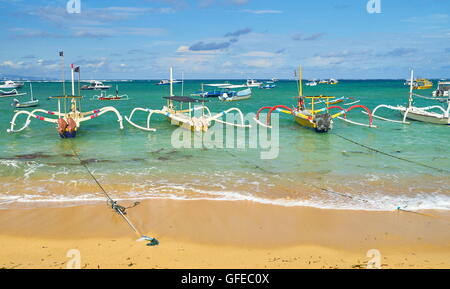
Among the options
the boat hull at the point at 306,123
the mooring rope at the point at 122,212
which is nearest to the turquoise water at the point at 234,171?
the mooring rope at the point at 122,212

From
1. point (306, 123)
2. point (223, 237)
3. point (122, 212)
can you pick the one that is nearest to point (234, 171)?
point (122, 212)

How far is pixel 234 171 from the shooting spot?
38.9 feet

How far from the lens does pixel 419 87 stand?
89.4 m

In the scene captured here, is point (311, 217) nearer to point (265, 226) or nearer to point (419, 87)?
point (265, 226)

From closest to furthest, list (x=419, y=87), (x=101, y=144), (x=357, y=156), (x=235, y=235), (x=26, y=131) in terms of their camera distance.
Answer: (x=235, y=235) → (x=357, y=156) → (x=101, y=144) → (x=26, y=131) → (x=419, y=87)

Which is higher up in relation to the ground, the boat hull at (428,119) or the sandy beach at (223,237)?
the boat hull at (428,119)

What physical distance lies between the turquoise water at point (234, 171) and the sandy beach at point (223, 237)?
808mm

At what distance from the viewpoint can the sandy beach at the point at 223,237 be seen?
5754 millimetres

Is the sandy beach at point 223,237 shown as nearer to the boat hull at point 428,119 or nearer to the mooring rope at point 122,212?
the mooring rope at point 122,212

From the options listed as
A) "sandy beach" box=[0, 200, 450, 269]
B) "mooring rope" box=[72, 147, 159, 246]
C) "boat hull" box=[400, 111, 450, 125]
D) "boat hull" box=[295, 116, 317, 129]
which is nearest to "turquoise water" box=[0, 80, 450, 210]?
"mooring rope" box=[72, 147, 159, 246]

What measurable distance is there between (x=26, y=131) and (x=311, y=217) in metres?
18.1

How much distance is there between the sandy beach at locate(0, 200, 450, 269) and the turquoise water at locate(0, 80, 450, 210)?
2.65ft
